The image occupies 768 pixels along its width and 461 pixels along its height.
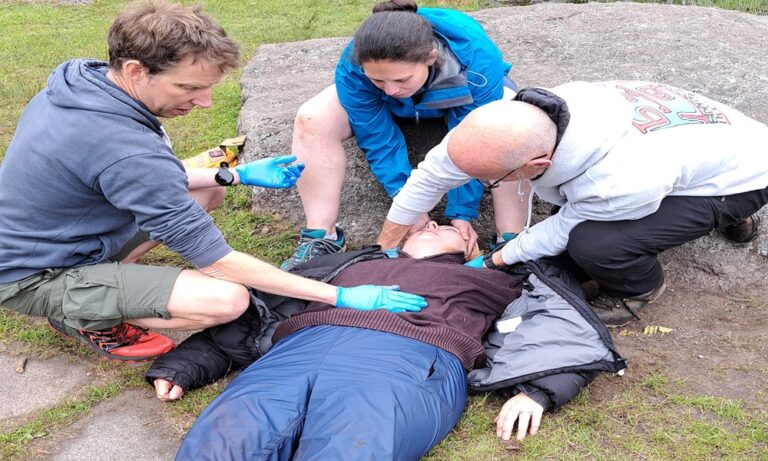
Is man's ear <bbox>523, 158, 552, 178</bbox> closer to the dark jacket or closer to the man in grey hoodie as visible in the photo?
the dark jacket

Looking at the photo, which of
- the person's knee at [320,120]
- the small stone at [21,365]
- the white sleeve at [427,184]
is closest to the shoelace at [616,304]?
the white sleeve at [427,184]

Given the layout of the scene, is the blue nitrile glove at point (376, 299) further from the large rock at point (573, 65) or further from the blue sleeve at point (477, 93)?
the large rock at point (573, 65)

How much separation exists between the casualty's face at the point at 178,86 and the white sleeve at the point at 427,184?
1.02 m

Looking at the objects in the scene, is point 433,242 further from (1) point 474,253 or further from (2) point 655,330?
(2) point 655,330

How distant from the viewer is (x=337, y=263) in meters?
3.27

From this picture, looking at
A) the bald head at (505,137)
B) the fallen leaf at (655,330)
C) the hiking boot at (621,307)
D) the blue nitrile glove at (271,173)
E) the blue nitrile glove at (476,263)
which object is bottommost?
the fallen leaf at (655,330)

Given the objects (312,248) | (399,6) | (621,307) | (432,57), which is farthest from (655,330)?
(399,6)

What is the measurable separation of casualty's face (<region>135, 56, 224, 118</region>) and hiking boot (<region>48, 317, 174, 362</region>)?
101 centimetres

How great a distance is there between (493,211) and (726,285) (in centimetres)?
132

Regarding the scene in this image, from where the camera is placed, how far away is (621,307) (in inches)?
133

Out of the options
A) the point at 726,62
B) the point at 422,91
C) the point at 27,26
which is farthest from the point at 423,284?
the point at 27,26

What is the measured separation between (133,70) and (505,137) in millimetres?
1372

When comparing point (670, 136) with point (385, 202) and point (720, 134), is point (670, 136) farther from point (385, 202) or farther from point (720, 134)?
point (385, 202)

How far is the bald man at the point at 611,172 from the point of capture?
8.73 ft
